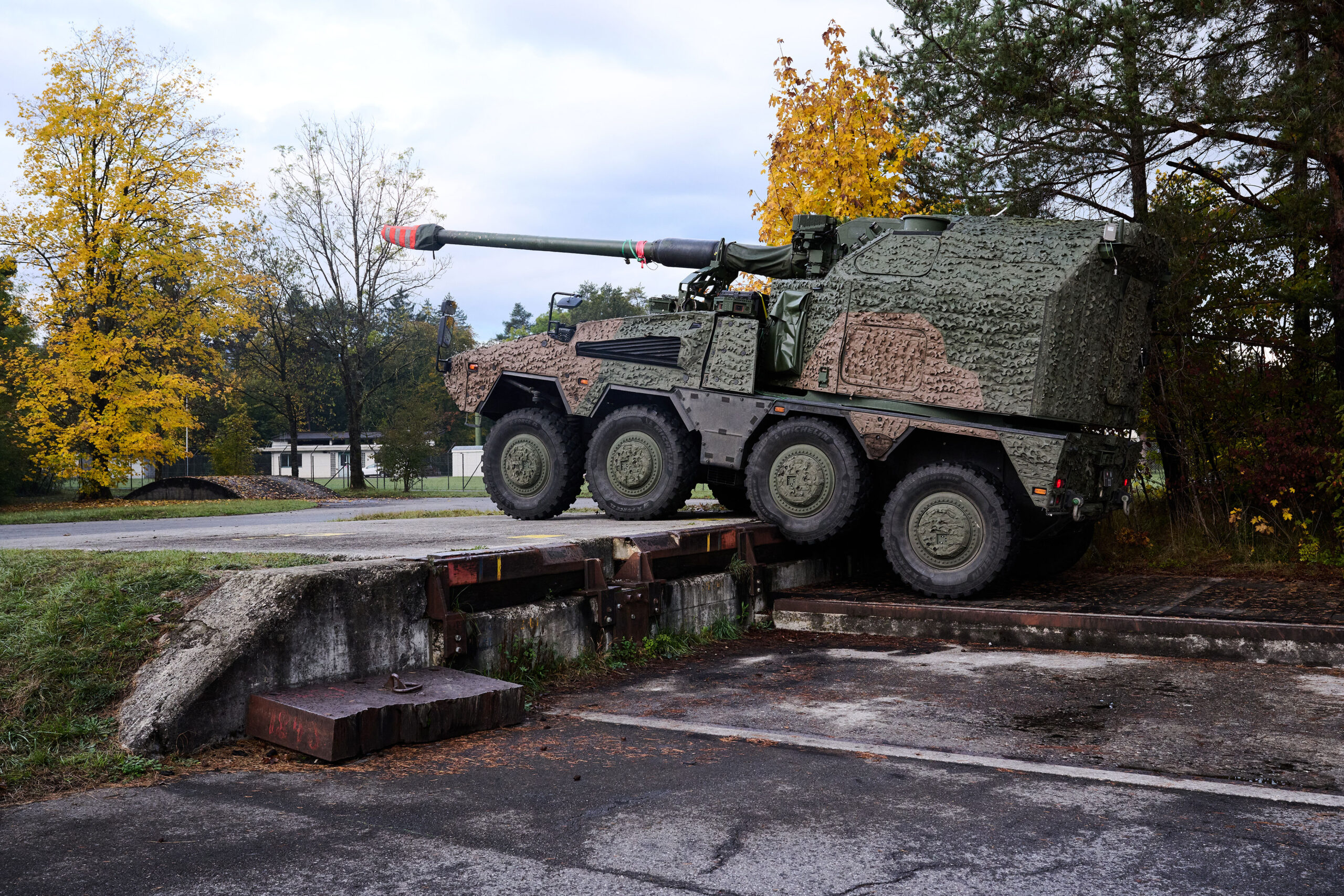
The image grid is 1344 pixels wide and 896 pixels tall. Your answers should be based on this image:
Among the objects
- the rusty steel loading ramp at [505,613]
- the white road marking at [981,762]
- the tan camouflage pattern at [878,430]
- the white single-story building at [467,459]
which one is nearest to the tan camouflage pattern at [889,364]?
the tan camouflage pattern at [878,430]

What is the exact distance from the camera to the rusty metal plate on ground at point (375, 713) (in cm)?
470

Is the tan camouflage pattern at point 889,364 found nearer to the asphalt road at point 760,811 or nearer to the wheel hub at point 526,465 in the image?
the wheel hub at point 526,465

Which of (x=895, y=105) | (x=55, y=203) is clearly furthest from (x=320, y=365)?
(x=895, y=105)

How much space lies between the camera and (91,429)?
2247 cm

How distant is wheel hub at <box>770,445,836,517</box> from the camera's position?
891cm

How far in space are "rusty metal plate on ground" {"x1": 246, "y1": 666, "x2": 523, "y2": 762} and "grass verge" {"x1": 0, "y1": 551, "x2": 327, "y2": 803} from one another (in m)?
0.43

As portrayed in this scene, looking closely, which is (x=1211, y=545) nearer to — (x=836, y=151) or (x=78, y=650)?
(x=836, y=151)

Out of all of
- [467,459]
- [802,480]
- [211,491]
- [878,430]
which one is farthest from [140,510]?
[467,459]

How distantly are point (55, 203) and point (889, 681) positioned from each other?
22.2 meters

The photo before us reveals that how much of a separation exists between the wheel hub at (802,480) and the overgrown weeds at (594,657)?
1113 millimetres

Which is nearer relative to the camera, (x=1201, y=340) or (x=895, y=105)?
(x=1201, y=340)

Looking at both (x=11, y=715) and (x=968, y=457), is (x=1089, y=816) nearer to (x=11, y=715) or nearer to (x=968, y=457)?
(x=11, y=715)

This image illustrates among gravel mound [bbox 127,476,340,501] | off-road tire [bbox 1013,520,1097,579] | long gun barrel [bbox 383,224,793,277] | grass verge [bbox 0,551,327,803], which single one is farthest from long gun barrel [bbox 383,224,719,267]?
gravel mound [bbox 127,476,340,501]

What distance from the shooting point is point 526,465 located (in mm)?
10695
